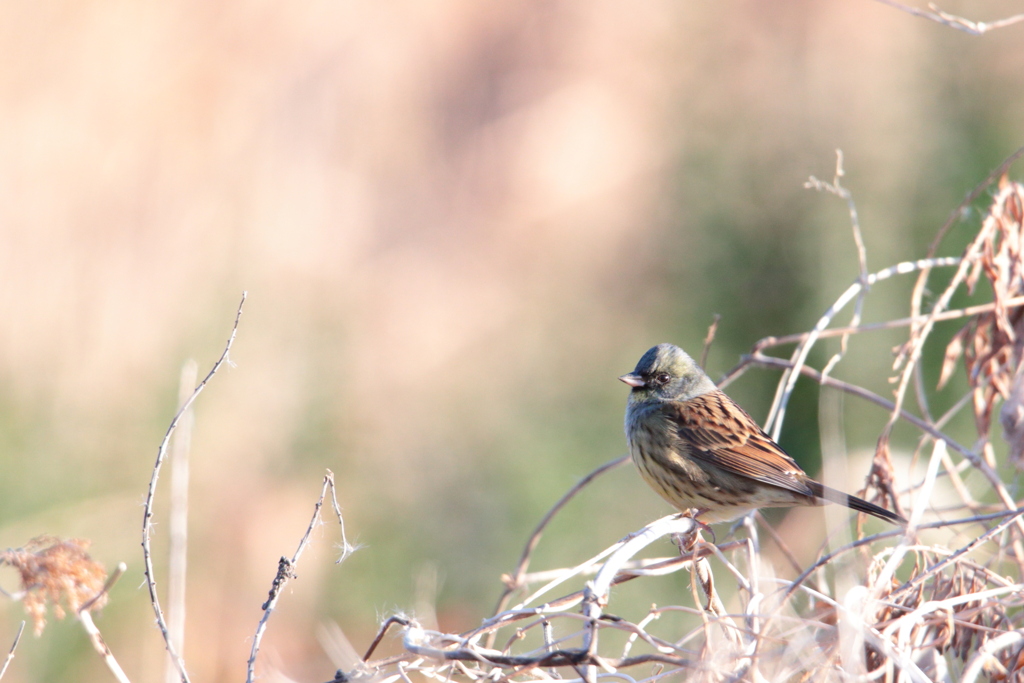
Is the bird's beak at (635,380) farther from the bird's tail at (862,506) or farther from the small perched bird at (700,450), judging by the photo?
the bird's tail at (862,506)

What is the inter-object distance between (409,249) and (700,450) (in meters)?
6.25

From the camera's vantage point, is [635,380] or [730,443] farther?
[635,380]

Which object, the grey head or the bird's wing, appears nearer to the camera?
the bird's wing

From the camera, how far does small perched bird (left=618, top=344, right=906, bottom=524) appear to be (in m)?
3.38

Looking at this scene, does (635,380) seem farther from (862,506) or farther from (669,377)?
(862,506)

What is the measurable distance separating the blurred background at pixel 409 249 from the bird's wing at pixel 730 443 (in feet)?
1.57

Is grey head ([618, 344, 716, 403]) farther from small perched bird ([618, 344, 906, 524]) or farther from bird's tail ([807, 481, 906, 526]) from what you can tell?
bird's tail ([807, 481, 906, 526])

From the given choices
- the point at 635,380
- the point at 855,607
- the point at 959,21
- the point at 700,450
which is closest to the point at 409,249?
the point at 635,380

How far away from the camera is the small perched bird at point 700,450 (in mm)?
3379

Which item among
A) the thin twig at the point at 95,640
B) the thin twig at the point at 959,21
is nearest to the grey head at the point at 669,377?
the thin twig at the point at 959,21

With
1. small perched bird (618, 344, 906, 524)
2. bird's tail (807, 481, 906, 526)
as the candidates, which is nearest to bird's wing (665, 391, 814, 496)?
small perched bird (618, 344, 906, 524)

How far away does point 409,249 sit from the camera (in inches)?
371

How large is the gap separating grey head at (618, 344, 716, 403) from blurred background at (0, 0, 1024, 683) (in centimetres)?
72

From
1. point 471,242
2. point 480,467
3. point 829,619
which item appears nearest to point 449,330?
point 471,242
